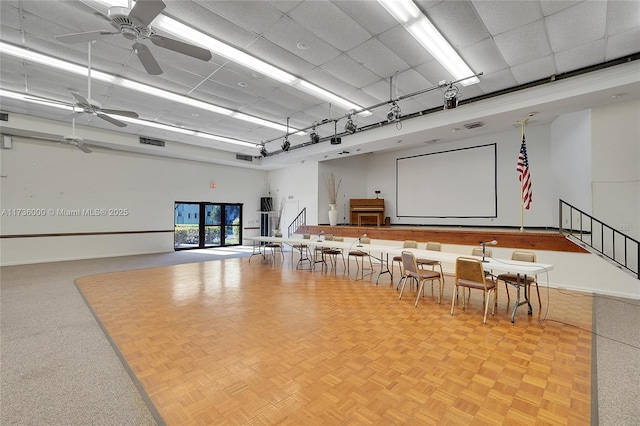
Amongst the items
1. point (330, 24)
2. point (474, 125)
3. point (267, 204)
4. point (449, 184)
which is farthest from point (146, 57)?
point (267, 204)

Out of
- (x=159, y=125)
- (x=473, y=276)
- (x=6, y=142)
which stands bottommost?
(x=473, y=276)

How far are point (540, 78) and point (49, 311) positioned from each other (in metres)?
8.63

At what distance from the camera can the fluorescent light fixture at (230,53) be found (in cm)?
360

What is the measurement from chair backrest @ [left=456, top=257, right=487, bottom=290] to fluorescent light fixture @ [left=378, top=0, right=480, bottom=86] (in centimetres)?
303

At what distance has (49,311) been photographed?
408 cm

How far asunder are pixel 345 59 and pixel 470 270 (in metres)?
3.59

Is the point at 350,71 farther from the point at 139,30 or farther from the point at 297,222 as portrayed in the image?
the point at 297,222

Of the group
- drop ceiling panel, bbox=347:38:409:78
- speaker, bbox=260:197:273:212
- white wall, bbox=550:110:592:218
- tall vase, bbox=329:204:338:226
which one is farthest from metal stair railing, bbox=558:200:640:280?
speaker, bbox=260:197:273:212

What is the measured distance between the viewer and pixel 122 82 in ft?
17.2

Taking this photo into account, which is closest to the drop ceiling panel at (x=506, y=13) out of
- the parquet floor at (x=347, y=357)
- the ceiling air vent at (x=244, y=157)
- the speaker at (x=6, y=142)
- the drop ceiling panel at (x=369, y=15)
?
the drop ceiling panel at (x=369, y=15)

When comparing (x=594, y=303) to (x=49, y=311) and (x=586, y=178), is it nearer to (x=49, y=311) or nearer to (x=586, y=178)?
(x=586, y=178)

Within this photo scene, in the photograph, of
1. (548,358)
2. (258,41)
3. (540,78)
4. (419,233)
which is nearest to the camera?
(548,358)

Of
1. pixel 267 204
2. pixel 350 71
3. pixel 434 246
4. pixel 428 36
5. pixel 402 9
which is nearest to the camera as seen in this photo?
pixel 402 9

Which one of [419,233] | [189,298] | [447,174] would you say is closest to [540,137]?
[447,174]
